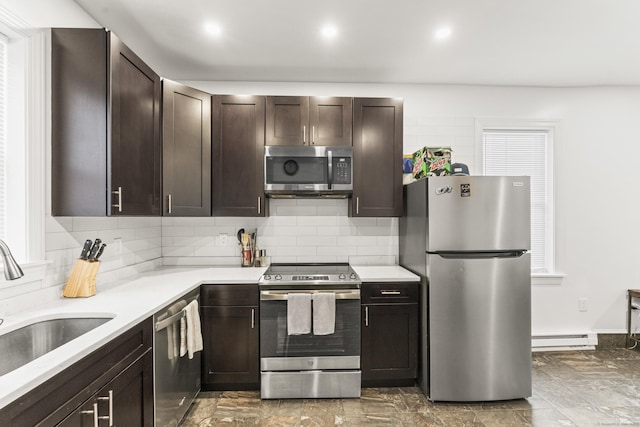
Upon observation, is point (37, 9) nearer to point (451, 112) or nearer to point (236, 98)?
point (236, 98)

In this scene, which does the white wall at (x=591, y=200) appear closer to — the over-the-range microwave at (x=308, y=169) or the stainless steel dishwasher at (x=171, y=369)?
the over-the-range microwave at (x=308, y=169)

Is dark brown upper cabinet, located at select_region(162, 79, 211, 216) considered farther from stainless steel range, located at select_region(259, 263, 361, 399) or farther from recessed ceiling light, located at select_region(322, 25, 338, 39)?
recessed ceiling light, located at select_region(322, 25, 338, 39)

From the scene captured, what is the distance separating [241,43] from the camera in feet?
8.50

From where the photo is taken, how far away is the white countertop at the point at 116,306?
1024 mm

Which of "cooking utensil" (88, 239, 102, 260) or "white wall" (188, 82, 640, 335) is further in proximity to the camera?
"white wall" (188, 82, 640, 335)

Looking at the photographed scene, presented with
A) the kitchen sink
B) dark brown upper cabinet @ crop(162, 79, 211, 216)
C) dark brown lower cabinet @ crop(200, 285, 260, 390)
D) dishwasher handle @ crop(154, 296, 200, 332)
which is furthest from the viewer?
dark brown lower cabinet @ crop(200, 285, 260, 390)

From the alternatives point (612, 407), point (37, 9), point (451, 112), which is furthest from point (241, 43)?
point (612, 407)

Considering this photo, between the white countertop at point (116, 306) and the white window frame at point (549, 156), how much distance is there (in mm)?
1507

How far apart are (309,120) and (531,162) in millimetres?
2366

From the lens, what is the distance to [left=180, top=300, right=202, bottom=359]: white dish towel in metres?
2.14

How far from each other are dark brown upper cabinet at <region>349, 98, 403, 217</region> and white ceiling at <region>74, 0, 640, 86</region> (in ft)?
1.28

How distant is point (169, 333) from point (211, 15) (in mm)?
2023

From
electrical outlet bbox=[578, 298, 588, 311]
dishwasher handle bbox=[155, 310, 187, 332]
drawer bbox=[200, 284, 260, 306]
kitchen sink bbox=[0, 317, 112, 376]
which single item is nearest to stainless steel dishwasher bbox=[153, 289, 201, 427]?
dishwasher handle bbox=[155, 310, 187, 332]

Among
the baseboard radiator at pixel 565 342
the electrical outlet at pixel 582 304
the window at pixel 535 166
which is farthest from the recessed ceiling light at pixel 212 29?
the electrical outlet at pixel 582 304
